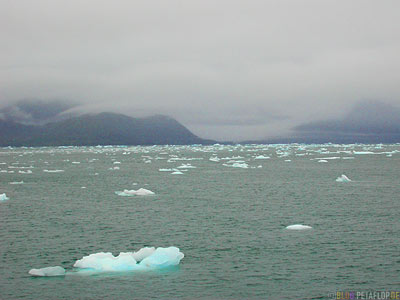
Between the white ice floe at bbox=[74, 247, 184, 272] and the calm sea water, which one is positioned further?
the white ice floe at bbox=[74, 247, 184, 272]

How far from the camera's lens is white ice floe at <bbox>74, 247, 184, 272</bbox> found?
14172 millimetres

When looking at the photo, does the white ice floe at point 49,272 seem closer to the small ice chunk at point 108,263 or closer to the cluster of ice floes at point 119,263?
the cluster of ice floes at point 119,263

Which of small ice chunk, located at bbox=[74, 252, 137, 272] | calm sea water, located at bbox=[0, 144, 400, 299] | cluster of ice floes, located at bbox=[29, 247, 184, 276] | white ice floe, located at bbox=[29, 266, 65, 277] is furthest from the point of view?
small ice chunk, located at bbox=[74, 252, 137, 272]

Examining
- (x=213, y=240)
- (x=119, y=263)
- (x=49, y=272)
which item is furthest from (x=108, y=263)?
(x=213, y=240)

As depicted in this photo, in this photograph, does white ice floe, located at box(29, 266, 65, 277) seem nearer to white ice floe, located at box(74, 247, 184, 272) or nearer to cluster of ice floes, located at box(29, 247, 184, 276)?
cluster of ice floes, located at box(29, 247, 184, 276)

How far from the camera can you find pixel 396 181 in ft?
133

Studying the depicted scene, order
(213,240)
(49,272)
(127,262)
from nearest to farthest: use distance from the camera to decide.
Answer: (49,272), (127,262), (213,240)

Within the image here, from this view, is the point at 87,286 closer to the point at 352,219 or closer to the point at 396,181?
the point at 352,219

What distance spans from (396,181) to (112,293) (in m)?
33.8

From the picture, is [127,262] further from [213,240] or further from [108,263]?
[213,240]

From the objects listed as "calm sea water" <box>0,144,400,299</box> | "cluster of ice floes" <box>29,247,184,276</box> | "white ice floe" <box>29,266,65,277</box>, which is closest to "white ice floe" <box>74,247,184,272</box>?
"cluster of ice floes" <box>29,247,184,276</box>

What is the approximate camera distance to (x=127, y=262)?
14.2 m

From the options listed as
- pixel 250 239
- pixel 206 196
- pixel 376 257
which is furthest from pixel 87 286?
pixel 206 196

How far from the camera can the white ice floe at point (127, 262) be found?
14.2 m
